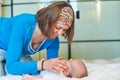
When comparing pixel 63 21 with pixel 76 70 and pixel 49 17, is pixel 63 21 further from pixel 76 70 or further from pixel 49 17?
pixel 76 70

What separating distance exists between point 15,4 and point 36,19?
1189 mm

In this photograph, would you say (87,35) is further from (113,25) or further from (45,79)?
(45,79)

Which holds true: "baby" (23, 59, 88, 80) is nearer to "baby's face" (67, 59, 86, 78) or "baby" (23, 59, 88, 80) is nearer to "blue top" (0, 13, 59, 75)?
"baby's face" (67, 59, 86, 78)

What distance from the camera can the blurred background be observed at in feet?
7.54

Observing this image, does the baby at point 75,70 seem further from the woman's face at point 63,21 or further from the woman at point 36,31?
the woman's face at point 63,21

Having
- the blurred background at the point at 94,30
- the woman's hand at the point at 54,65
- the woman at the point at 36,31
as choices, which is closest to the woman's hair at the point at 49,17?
the woman at the point at 36,31

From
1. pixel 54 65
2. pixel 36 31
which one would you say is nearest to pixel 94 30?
pixel 36 31

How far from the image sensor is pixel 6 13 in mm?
2375

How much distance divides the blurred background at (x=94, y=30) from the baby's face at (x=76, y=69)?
1024mm

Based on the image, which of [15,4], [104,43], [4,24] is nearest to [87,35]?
[104,43]

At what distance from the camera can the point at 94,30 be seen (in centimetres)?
232

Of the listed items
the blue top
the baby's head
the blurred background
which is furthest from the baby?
the blurred background

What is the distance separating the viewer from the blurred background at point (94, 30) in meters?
2.30

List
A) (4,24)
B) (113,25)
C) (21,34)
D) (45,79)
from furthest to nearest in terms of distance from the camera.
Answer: (113,25), (4,24), (21,34), (45,79)
